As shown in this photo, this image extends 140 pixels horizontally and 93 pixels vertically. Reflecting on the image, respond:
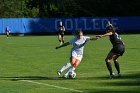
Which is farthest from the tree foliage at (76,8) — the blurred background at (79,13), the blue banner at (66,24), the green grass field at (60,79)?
the green grass field at (60,79)

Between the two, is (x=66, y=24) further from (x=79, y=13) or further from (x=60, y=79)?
(x=60, y=79)

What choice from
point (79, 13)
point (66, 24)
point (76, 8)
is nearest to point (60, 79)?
point (66, 24)

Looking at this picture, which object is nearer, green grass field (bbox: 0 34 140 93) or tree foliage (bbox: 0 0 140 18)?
green grass field (bbox: 0 34 140 93)

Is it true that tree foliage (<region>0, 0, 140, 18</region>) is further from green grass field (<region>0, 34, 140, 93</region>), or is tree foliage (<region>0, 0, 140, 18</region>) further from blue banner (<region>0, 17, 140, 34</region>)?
green grass field (<region>0, 34, 140, 93</region>)

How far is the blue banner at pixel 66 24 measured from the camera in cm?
8031

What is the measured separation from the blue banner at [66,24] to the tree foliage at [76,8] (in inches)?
150

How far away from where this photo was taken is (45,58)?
29.6 m

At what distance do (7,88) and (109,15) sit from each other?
72488mm

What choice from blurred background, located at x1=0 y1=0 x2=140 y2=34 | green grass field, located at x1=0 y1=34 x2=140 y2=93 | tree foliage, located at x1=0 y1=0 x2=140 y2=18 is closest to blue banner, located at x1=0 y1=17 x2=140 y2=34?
blurred background, located at x1=0 y1=0 x2=140 y2=34

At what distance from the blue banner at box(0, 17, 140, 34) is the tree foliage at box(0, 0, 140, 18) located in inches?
150

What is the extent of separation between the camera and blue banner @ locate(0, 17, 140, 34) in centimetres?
8031

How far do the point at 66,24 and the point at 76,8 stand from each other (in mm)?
6197

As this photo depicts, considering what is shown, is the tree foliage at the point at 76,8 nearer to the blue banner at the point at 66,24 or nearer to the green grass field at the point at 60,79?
the blue banner at the point at 66,24

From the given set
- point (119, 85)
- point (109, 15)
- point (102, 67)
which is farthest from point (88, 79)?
point (109, 15)
